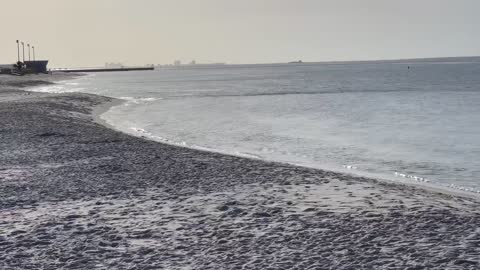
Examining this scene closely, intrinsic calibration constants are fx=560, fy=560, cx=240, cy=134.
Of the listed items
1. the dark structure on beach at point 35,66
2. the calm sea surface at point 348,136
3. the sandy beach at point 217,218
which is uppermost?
the dark structure on beach at point 35,66

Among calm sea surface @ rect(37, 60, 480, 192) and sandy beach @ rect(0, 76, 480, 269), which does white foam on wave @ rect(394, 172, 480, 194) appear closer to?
calm sea surface @ rect(37, 60, 480, 192)

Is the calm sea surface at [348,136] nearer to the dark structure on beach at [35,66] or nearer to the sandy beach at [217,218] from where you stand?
the sandy beach at [217,218]

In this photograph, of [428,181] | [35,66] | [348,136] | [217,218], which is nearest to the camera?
[217,218]

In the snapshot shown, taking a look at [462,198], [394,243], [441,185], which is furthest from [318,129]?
[394,243]

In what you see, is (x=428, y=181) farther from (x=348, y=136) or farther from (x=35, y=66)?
(x=35, y=66)

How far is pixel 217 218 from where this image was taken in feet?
38.4

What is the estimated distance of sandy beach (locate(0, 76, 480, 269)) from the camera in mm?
9031

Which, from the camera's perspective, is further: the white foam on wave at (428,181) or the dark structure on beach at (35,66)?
the dark structure on beach at (35,66)

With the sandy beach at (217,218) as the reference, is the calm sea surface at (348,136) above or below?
below

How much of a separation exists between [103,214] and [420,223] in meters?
6.58

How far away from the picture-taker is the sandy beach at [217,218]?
9031 millimetres

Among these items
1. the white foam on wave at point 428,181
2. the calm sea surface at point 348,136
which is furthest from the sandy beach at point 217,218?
the calm sea surface at point 348,136

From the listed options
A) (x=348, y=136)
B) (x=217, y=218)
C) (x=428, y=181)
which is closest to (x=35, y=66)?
(x=348, y=136)

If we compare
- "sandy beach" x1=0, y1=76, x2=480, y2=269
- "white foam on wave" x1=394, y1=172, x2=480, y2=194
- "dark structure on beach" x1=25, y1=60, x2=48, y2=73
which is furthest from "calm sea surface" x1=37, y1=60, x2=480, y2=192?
"dark structure on beach" x1=25, y1=60, x2=48, y2=73
